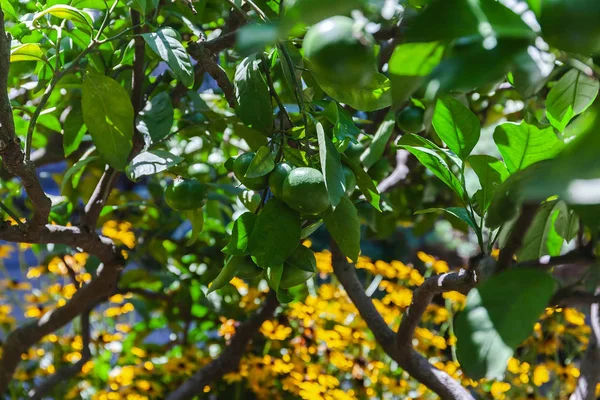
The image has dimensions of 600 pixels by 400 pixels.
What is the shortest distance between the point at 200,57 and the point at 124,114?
0.16m

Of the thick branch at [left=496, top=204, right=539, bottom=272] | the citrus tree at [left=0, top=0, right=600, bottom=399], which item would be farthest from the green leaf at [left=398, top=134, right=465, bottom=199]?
the thick branch at [left=496, top=204, right=539, bottom=272]

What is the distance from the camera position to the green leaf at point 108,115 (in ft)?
2.30

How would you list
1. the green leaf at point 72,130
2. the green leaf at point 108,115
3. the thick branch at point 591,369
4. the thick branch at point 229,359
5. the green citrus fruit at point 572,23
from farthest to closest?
the thick branch at point 229,359, the thick branch at point 591,369, the green leaf at point 72,130, the green leaf at point 108,115, the green citrus fruit at point 572,23

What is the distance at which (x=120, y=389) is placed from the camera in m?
1.48

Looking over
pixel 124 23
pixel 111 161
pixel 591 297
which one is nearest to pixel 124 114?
pixel 111 161

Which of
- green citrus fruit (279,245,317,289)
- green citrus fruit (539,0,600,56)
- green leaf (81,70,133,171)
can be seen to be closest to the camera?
green citrus fruit (539,0,600,56)

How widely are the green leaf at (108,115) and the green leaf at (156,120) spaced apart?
0.05 meters

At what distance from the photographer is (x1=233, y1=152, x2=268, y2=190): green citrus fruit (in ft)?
1.55

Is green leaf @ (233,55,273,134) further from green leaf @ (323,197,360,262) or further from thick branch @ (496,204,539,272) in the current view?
thick branch @ (496,204,539,272)

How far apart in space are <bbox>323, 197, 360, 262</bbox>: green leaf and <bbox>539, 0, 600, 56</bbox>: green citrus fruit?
0.25 meters

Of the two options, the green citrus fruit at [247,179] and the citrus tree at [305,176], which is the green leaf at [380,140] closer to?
the citrus tree at [305,176]

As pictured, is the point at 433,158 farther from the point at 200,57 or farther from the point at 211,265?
the point at 211,265

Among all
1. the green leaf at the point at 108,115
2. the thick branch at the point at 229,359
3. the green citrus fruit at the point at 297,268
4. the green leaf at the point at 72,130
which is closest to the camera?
the green citrus fruit at the point at 297,268

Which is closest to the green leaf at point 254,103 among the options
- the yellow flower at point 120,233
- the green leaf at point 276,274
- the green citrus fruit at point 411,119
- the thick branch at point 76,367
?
the green leaf at point 276,274
